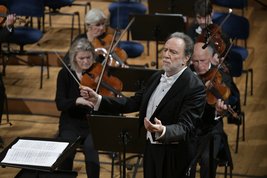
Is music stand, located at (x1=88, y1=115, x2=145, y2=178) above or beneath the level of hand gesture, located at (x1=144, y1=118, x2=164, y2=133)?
beneath

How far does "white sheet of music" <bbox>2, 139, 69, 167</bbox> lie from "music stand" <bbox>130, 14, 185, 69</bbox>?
237cm

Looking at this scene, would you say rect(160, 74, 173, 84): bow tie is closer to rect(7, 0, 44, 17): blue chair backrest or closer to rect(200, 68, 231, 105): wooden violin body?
rect(200, 68, 231, 105): wooden violin body

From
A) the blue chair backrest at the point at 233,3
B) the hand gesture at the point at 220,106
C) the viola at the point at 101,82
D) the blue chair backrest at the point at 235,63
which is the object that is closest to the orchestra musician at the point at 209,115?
the hand gesture at the point at 220,106

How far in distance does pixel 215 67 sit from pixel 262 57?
3118mm

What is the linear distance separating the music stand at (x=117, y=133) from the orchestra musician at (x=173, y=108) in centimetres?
21

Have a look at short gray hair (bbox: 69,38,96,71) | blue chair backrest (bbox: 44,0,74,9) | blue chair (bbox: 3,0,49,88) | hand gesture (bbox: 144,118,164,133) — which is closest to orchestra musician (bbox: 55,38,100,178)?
short gray hair (bbox: 69,38,96,71)

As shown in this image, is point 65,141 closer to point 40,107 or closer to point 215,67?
point 215,67

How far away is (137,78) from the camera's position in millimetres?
5453

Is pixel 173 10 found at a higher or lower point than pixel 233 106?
higher

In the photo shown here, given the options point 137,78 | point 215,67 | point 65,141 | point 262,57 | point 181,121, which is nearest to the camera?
point 181,121

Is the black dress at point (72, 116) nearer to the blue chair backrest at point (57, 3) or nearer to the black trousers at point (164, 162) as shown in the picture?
the black trousers at point (164, 162)

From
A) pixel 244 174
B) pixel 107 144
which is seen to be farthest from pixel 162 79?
pixel 244 174

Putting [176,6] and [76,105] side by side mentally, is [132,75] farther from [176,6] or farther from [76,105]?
[176,6]

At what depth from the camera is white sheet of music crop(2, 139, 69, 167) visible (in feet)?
13.3
